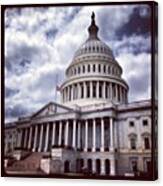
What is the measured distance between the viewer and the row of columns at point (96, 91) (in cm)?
257

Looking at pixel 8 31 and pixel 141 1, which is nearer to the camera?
pixel 141 1

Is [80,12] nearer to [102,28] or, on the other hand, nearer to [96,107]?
[102,28]

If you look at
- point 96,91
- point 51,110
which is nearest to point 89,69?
point 96,91

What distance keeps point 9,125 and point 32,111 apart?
13 cm

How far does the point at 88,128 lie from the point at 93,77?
23cm

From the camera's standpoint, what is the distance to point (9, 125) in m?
2.69

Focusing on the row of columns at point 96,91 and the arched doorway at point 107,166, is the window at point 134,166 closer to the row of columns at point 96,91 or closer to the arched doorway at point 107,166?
the arched doorway at point 107,166

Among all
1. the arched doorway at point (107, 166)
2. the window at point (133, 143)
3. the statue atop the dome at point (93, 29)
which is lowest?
the arched doorway at point (107, 166)

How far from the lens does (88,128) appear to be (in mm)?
2605

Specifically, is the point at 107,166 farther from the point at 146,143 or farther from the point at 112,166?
the point at 146,143

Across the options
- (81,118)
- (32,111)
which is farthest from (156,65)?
(32,111)

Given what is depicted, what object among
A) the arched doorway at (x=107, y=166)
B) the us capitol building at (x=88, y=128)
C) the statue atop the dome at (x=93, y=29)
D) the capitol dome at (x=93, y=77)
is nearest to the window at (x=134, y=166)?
the us capitol building at (x=88, y=128)

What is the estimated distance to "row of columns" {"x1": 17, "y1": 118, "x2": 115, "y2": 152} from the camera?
258 centimetres

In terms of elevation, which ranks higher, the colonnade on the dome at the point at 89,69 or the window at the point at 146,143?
the colonnade on the dome at the point at 89,69
